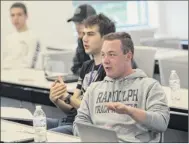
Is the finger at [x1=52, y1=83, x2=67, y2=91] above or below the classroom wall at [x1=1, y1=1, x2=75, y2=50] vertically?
below

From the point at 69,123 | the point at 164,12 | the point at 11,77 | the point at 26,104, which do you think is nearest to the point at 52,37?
the point at 164,12

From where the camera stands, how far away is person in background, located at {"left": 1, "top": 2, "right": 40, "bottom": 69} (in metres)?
5.19

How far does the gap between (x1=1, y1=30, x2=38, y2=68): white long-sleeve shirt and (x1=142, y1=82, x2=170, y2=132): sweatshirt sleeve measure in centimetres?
286

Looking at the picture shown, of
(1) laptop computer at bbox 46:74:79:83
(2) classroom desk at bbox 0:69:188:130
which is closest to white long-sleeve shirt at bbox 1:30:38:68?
(2) classroom desk at bbox 0:69:188:130

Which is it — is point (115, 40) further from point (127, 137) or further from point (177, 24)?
point (177, 24)

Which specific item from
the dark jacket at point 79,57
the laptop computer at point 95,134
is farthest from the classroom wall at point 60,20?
the laptop computer at point 95,134

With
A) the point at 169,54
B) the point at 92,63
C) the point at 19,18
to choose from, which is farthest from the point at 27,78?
the point at 92,63

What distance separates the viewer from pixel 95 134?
2209mm

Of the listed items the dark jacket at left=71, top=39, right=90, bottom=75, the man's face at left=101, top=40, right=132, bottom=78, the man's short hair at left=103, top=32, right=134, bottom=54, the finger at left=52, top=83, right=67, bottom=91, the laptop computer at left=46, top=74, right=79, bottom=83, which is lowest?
the laptop computer at left=46, top=74, right=79, bottom=83

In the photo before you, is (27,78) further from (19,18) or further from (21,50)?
(19,18)

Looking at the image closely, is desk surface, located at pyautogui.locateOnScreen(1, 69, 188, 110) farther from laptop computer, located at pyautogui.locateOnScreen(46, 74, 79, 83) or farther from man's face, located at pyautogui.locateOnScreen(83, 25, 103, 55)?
man's face, located at pyautogui.locateOnScreen(83, 25, 103, 55)

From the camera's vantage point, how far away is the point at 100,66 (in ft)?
9.66

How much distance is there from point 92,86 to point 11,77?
83.6 inches

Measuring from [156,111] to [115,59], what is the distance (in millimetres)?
346
